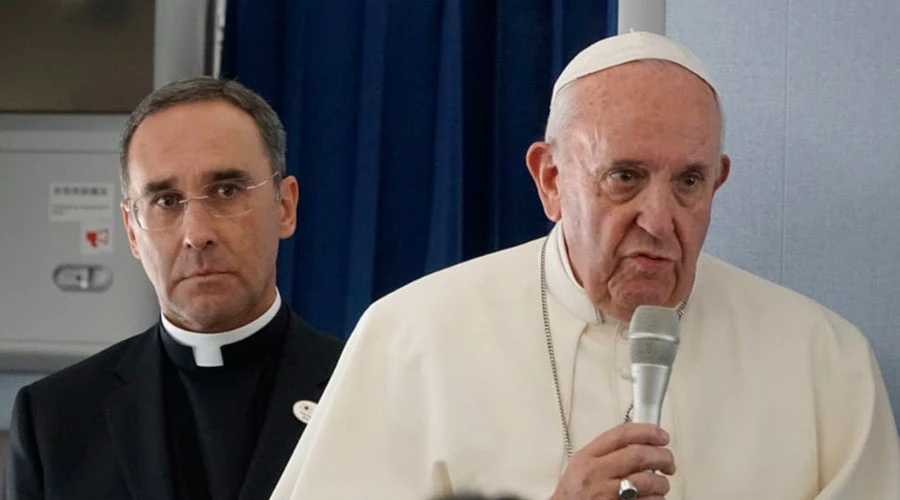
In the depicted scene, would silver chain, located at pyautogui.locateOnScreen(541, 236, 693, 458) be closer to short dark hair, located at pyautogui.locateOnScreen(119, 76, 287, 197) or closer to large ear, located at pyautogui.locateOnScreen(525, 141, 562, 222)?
large ear, located at pyautogui.locateOnScreen(525, 141, 562, 222)

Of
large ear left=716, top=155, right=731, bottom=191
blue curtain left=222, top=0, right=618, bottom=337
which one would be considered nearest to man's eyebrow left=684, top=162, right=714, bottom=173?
large ear left=716, top=155, right=731, bottom=191

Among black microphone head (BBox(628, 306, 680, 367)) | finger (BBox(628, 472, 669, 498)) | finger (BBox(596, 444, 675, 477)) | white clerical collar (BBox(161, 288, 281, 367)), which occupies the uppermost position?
black microphone head (BBox(628, 306, 680, 367))

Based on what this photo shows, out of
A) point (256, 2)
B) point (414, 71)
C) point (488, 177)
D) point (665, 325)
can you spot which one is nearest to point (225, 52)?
point (256, 2)

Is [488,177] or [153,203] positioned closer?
[153,203]

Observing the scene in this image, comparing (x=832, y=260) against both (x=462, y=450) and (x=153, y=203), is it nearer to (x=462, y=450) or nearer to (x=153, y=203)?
(x=462, y=450)

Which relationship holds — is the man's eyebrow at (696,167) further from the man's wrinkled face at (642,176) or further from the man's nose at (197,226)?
the man's nose at (197,226)

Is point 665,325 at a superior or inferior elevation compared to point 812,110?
inferior

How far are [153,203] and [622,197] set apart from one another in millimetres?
1141

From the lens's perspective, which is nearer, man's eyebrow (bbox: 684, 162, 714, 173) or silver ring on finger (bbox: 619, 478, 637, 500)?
silver ring on finger (bbox: 619, 478, 637, 500)

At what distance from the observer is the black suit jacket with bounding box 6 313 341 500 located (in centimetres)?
308

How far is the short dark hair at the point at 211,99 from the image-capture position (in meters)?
3.26

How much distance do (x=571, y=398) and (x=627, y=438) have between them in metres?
0.65

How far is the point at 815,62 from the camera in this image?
3.19 m

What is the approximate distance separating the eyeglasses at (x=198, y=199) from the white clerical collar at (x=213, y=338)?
28cm
